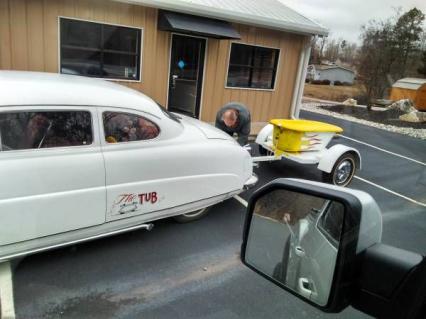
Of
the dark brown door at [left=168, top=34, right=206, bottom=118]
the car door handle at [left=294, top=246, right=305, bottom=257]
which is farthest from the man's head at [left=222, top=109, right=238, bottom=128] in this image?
the car door handle at [left=294, top=246, right=305, bottom=257]

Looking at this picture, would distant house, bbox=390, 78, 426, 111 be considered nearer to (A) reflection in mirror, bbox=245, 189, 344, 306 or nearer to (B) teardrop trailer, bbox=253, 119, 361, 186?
(B) teardrop trailer, bbox=253, 119, 361, 186

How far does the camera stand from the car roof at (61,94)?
10.5ft

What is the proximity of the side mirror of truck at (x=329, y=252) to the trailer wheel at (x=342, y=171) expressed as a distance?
194 inches

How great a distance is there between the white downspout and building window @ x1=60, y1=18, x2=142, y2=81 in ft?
16.7

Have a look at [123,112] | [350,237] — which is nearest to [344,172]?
[123,112]

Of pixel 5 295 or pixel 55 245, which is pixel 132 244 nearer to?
pixel 55 245

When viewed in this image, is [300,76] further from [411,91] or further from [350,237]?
[411,91]

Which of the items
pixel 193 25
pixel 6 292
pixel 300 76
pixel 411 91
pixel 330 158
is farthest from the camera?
pixel 411 91

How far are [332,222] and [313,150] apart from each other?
5.35m

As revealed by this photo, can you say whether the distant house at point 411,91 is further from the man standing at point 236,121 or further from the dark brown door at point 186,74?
the man standing at point 236,121

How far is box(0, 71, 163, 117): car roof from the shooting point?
319cm

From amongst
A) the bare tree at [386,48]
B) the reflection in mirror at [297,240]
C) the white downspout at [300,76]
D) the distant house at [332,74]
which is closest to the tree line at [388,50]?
the bare tree at [386,48]

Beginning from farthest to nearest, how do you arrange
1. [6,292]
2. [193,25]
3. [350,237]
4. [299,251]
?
[193,25]
[6,292]
[299,251]
[350,237]

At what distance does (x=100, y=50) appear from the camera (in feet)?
26.3
